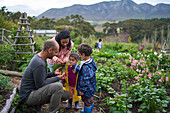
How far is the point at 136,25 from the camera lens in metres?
48.2

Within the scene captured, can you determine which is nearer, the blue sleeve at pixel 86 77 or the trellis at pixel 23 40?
the blue sleeve at pixel 86 77

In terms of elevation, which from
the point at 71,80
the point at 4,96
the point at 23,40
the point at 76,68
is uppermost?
the point at 23,40

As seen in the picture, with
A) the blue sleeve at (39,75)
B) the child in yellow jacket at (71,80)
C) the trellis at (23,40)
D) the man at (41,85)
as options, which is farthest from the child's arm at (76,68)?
the trellis at (23,40)

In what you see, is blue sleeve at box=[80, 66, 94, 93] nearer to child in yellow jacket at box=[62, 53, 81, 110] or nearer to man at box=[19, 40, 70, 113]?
child in yellow jacket at box=[62, 53, 81, 110]

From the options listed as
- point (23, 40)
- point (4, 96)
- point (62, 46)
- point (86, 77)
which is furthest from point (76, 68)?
point (23, 40)

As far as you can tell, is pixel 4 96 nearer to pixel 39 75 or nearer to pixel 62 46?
pixel 39 75

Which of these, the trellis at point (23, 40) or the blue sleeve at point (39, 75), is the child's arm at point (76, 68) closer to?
the blue sleeve at point (39, 75)

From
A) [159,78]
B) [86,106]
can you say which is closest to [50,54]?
[86,106]

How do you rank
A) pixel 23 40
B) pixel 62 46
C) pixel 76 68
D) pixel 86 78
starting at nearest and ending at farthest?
1. pixel 86 78
2. pixel 76 68
3. pixel 62 46
4. pixel 23 40

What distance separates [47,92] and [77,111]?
38.2 inches

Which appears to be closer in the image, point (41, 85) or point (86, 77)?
point (41, 85)

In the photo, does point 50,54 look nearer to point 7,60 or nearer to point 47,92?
point 47,92

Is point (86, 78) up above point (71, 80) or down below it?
above

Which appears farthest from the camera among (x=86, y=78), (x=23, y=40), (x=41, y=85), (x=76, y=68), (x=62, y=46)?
(x=23, y=40)
